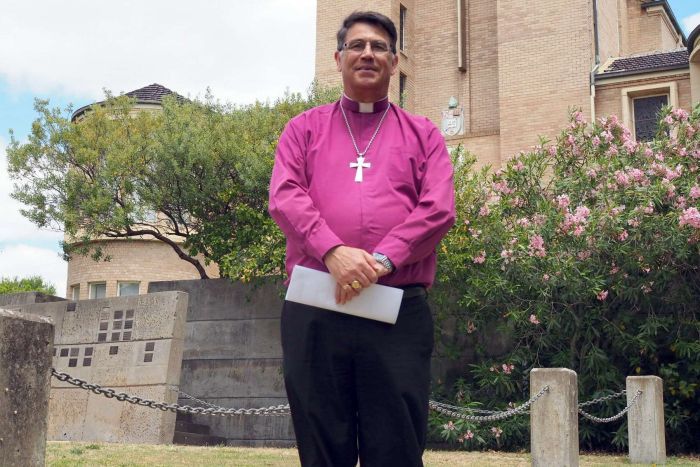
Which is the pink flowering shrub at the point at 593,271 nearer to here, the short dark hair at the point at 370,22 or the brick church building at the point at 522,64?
the short dark hair at the point at 370,22

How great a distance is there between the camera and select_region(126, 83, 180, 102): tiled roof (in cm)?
2927

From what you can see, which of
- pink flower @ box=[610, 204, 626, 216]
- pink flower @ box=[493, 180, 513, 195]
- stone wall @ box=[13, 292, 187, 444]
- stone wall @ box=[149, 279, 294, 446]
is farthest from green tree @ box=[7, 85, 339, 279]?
pink flower @ box=[610, 204, 626, 216]

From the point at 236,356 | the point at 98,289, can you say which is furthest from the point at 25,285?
the point at 236,356

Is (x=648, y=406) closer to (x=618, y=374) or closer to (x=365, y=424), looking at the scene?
(x=618, y=374)

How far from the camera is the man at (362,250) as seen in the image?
340 centimetres

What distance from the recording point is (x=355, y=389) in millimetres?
3465

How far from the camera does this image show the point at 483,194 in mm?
14664

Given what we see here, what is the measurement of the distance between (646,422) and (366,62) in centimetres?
829

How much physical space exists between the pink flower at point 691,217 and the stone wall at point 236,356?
7334mm

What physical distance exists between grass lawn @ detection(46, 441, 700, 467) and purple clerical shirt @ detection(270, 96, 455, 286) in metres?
5.96

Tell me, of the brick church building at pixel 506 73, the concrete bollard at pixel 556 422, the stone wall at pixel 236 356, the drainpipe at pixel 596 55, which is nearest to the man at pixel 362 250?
the concrete bollard at pixel 556 422

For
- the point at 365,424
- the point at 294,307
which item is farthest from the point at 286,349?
the point at 365,424

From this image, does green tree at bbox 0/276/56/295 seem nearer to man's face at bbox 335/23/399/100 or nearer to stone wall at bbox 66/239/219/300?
stone wall at bbox 66/239/219/300

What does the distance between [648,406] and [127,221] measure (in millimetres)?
11294
